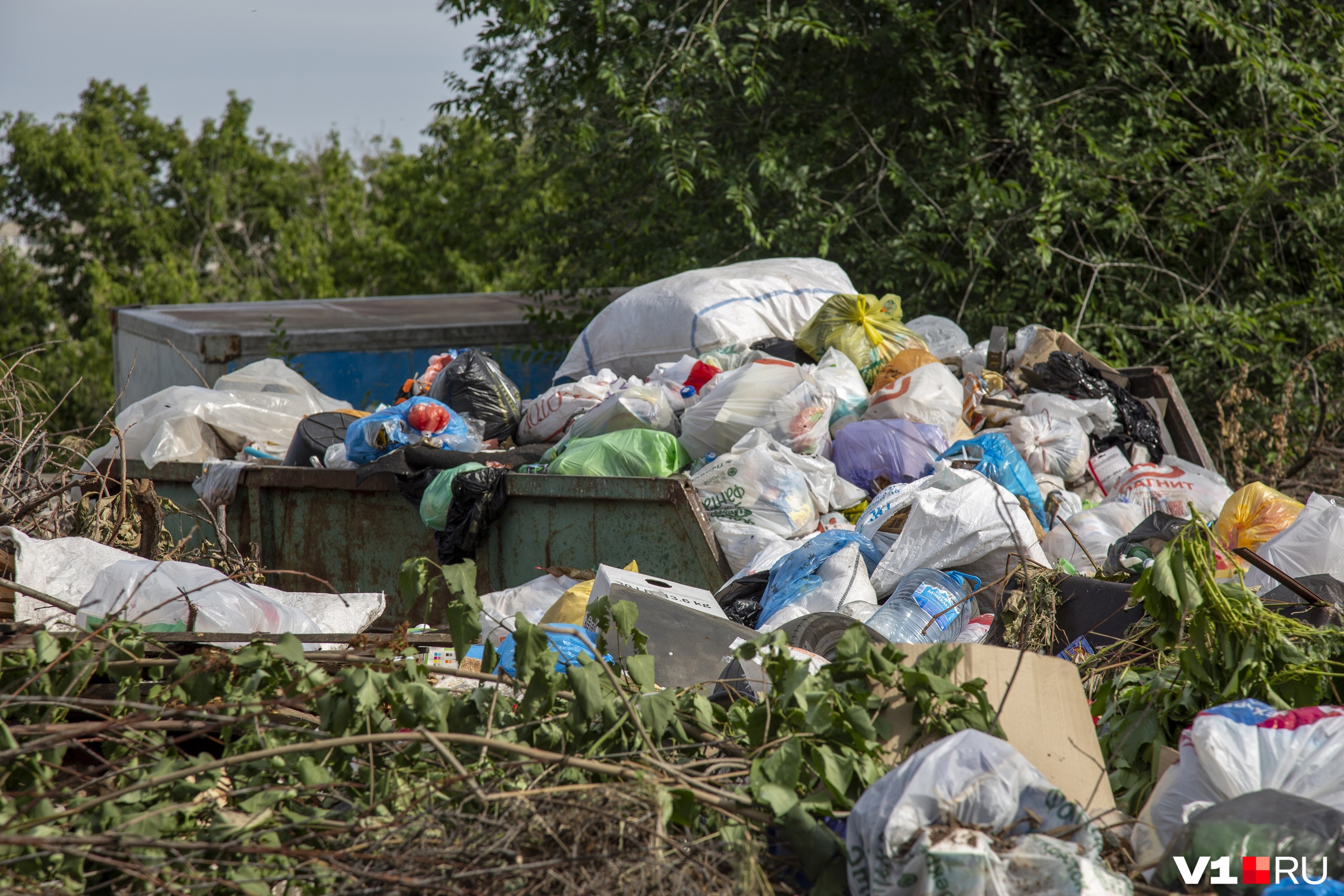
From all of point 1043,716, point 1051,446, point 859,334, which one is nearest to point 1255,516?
point 1051,446

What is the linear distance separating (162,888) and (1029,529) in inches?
107

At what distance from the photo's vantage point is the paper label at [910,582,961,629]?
304cm

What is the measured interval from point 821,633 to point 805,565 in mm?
608

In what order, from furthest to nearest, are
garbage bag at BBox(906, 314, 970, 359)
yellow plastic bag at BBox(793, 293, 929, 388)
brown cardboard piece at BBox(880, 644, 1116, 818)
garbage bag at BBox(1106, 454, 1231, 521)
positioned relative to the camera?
garbage bag at BBox(906, 314, 970, 359)
yellow plastic bag at BBox(793, 293, 929, 388)
garbage bag at BBox(1106, 454, 1231, 521)
brown cardboard piece at BBox(880, 644, 1116, 818)

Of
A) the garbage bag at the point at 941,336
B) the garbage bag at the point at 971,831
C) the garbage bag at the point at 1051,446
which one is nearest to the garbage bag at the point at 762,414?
the garbage bag at the point at 1051,446

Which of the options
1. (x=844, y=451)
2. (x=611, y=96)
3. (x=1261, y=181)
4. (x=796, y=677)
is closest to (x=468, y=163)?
(x=611, y=96)

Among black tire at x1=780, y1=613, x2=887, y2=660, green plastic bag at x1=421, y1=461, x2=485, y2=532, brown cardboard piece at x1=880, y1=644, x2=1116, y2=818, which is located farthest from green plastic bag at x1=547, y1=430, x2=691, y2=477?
brown cardboard piece at x1=880, y1=644, x2=1116, y2=818

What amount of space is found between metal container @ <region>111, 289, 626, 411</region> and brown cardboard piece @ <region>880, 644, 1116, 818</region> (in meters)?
5.26

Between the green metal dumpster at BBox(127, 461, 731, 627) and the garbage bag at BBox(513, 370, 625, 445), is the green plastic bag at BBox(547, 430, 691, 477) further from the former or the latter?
the garbage bag at BBox(513, 370, 625, 445)

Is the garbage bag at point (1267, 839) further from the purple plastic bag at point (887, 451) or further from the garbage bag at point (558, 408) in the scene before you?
the garbage bag at point (558, 408)

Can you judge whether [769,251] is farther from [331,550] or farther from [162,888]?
[162,888]

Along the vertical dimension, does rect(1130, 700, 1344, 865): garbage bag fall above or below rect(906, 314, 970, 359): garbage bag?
below

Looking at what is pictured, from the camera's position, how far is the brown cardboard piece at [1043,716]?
1903 millimetres

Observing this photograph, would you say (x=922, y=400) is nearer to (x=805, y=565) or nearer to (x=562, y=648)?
(x=805, y=565)
